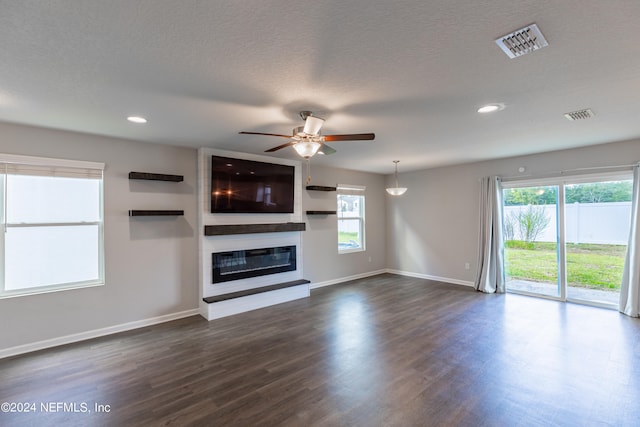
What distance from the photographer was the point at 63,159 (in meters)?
3.62

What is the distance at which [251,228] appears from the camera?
16.4 feet

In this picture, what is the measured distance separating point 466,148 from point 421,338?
120 inches

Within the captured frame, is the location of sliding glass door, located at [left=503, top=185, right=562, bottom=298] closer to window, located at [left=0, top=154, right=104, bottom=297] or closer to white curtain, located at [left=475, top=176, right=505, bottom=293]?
white curtain, located at [left=475, top=176, right=505, bottom=293]

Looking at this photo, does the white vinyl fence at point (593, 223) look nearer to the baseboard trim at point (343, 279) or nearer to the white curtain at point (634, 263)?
the white curtain at point (634, 263)

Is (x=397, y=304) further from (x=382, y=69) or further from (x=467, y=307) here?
(x=382, y=69)

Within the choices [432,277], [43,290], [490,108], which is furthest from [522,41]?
[432,277]

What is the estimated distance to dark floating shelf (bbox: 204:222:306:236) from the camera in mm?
4566

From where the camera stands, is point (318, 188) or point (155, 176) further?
point (318, 188)

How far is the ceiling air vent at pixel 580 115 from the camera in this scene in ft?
10.3

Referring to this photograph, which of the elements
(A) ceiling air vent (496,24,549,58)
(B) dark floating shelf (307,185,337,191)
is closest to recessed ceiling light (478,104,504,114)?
(A) ceiling air vent (496,24,549,58)

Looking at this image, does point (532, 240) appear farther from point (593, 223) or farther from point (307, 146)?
point (307, 146)

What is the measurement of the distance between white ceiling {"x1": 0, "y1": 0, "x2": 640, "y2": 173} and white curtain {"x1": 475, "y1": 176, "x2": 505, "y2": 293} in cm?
209

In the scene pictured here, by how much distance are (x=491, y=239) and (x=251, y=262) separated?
455 cm

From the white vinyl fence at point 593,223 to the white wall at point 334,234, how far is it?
3350mm
